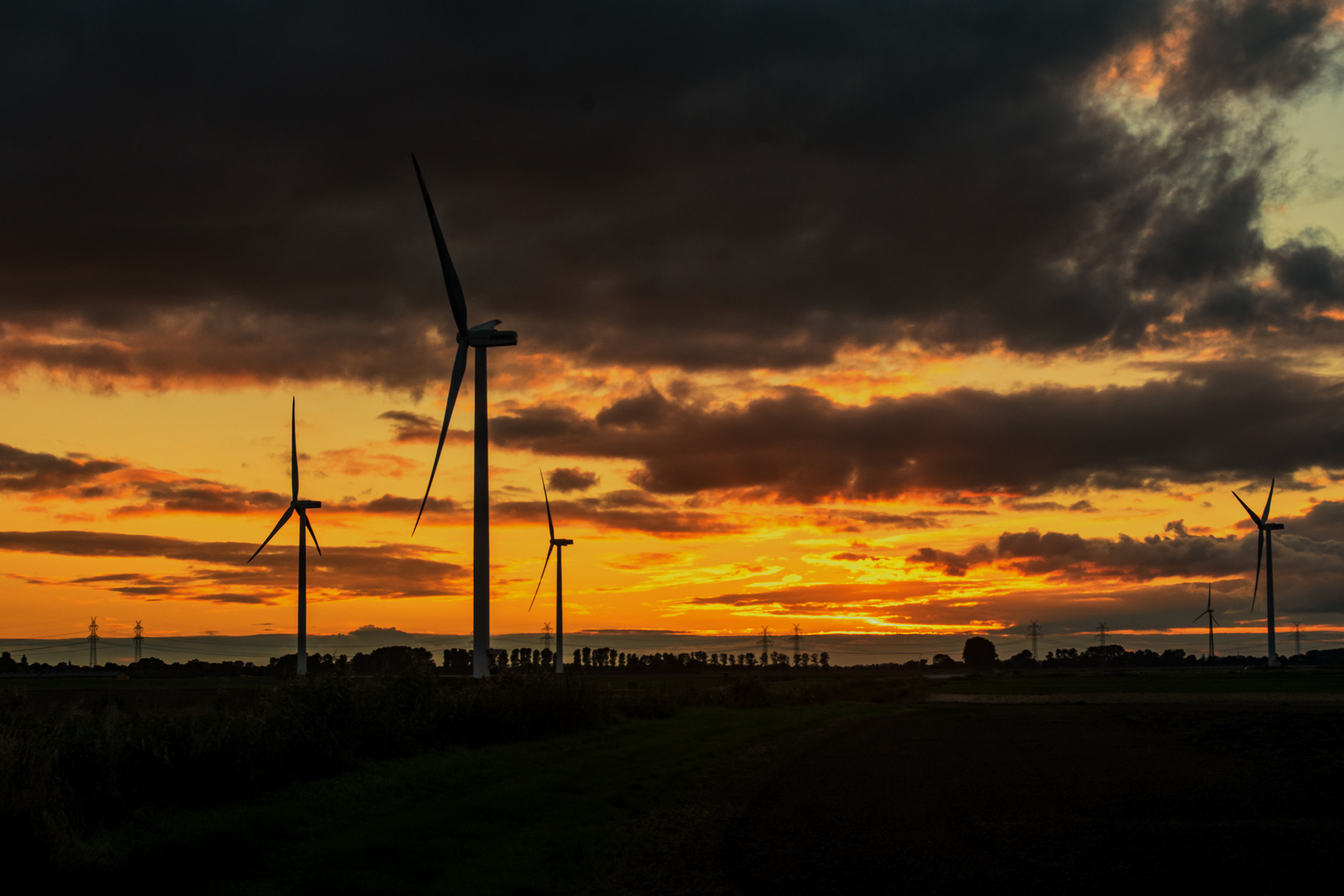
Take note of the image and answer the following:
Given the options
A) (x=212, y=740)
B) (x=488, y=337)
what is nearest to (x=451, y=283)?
(x=488, y=337)

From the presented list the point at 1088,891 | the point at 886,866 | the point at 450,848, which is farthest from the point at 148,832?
the point at 1088,891

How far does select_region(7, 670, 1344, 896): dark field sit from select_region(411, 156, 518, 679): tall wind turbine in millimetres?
13267

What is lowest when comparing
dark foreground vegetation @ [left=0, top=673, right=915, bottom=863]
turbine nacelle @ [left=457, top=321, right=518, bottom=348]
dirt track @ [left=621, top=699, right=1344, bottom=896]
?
dirt track @ [left=621, top=699, right=1344, bottom=896]

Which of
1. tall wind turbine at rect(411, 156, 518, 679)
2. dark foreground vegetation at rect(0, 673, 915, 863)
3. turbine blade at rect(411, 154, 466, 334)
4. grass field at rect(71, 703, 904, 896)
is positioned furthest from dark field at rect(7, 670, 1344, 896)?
turbine blade at rect(411, 154, 466, 334)

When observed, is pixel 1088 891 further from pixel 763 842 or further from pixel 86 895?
pixel 86 895

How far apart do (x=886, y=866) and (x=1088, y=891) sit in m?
2.97

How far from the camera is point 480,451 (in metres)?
47.2

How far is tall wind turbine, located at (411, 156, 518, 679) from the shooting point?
46250 mm

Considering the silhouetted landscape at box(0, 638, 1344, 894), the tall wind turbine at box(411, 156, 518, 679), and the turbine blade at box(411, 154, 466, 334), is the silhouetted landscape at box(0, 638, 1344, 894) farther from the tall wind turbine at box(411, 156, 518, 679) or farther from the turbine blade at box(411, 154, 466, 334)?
the turbine blade at box(411, 154, 466, 334)

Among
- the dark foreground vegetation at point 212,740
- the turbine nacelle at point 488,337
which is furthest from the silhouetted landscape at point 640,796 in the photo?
the turbine nacelle at point 488,337

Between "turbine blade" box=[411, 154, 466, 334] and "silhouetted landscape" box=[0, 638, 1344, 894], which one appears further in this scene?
"turbine blade" box=[411, 154, 466, 334]

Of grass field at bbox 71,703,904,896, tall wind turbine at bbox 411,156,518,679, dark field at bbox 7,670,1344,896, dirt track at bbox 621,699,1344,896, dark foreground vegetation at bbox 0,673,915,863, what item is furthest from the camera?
tall wind turbine at bbox 411,156,518,679

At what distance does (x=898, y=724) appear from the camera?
52.0 metres

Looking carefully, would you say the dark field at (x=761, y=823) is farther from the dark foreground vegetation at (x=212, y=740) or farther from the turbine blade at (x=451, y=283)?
the turbine blade at (x=451, y=283)
